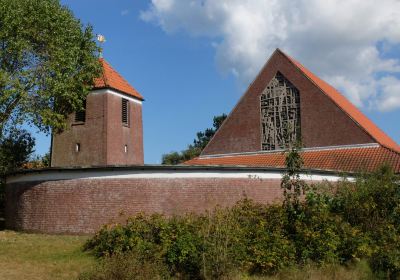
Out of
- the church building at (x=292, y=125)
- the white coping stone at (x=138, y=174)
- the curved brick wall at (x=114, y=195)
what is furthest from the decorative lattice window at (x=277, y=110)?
the curved brick wall at (x=114, y=195)

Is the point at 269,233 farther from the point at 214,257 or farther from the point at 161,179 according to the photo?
the point at 161,179

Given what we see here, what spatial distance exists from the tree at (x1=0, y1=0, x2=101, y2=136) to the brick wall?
23.2 ft

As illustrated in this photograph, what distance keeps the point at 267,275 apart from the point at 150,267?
319 cm

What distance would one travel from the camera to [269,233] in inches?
525

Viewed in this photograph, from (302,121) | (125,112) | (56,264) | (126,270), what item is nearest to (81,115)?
(125,112)

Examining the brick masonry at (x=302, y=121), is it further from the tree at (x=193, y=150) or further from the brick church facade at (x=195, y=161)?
the tree at (x=193, y=150)

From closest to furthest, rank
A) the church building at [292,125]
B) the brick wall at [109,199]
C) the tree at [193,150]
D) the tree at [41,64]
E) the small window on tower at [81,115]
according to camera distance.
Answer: the brick wall at [109,199], the tree at [41,64], the church building at [292,125], the small window on tower at [81,115], the tree at [193,150]

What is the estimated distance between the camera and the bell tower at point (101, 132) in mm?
28266

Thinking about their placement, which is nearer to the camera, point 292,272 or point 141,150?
point 292,272

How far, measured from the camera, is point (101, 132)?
92.6ft

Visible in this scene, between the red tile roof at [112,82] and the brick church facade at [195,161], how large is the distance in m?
0.09

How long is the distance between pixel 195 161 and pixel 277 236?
848 inches

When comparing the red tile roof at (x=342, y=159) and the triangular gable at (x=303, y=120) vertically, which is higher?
the triangular gable at (x=303, y=120)

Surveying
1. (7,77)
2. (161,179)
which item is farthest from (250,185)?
(7,77)
